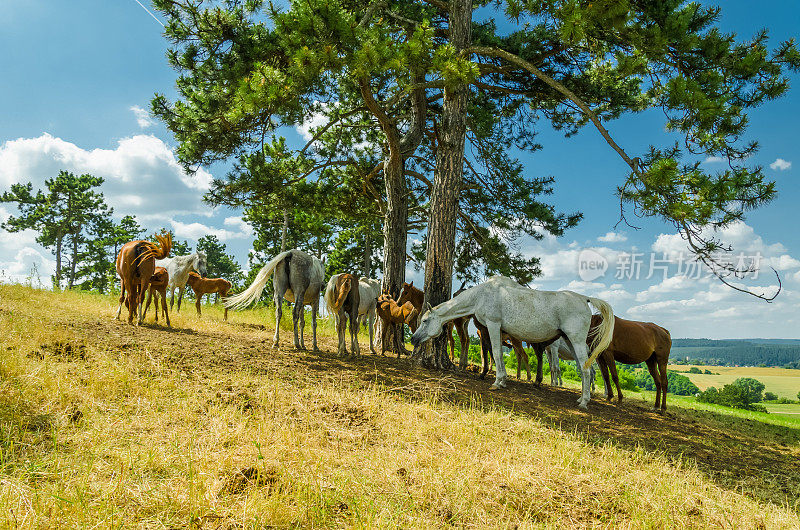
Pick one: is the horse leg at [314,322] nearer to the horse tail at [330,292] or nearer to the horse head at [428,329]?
the horse tail at [330,292]

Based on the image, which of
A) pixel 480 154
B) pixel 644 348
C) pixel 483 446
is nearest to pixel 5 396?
pixel 483 446

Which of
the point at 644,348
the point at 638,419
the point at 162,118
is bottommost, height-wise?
the point at 638,419

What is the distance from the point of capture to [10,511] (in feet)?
7.89

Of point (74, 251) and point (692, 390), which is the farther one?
point (74, 251)

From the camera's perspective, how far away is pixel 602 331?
751cm

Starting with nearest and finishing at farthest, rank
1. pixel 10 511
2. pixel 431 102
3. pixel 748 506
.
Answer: pixel 10 511 → pixel 748 506 → pixel 431 102

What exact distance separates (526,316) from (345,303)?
345cm

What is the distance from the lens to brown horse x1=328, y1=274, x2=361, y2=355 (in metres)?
8.29

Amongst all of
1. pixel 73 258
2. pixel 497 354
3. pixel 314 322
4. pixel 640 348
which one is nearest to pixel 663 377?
pixel 640 348

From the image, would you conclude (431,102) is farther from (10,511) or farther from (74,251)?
(74,251)

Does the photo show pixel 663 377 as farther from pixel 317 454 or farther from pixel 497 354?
pixel 317 454

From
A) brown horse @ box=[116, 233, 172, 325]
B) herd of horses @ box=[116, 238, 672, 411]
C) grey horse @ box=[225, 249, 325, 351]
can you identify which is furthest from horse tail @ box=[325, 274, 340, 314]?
brown horse @ box=[116, 233, 172, 325]

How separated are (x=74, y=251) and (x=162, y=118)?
148 ft

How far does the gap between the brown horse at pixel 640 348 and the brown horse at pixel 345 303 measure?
444 cm
